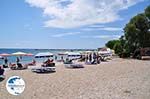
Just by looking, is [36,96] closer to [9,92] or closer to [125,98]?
[9,92]

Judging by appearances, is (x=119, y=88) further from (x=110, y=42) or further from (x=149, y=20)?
(x=110, y=42)

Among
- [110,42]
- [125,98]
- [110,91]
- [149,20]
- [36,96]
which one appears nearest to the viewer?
[125,98]

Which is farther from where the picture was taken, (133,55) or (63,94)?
(133,55)

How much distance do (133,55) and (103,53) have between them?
1015cm

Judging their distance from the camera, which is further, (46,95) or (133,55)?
(133,55)

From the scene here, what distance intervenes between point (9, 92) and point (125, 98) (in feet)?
20.6

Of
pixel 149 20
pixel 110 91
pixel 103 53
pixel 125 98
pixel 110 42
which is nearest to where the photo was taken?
pixel 125 98

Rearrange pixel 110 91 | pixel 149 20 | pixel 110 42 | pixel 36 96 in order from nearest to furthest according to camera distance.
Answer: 1. pixel 36 96
2. pixel 110 91
3. pixel 149 20
4. pixel 110 42

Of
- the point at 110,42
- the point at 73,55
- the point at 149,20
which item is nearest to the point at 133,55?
the point at 149,20

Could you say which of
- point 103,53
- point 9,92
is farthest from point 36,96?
point 103,53

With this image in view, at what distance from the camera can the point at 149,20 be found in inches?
2114

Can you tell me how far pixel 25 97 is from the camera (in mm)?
14297

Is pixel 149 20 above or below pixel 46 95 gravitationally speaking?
above

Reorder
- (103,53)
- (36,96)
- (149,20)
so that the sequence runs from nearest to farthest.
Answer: (36,96) → (149,20) → (103,53)
